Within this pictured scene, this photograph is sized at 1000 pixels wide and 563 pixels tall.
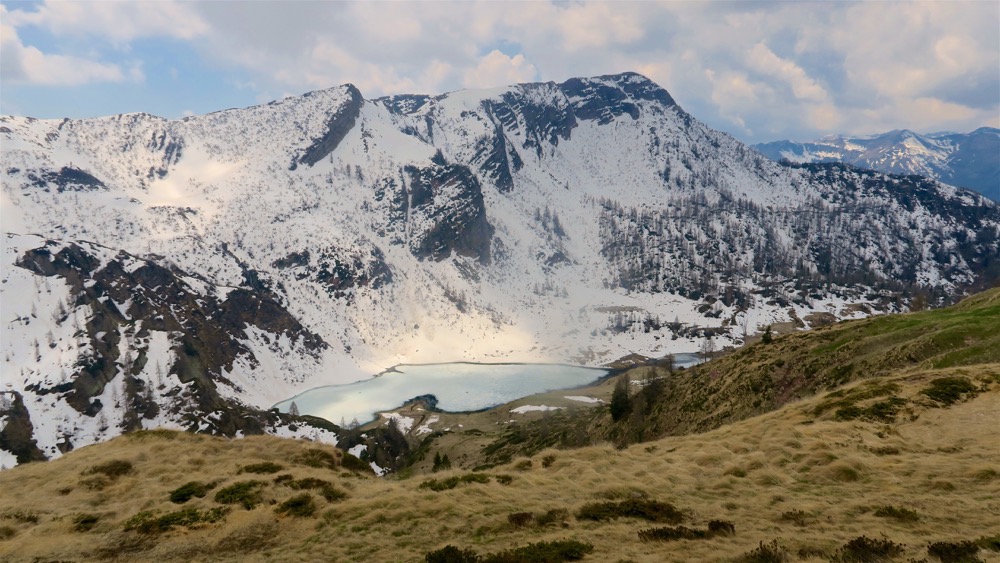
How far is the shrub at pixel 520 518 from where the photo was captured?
18.7 metres

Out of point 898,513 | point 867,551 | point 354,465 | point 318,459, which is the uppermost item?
point 867,551

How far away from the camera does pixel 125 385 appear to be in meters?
172

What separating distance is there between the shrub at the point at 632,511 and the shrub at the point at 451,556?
508cm

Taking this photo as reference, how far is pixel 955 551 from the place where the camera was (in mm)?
12562

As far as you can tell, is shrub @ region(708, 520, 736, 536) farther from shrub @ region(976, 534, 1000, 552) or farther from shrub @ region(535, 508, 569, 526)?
shrub @ region(976, 534, 1000, 552)

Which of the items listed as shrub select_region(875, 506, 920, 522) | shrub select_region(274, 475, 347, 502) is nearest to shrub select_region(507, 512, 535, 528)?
shrub select_region(274, 475, 347, 502)

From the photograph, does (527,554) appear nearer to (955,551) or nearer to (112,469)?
(955,551)

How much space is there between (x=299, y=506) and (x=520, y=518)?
10380mm

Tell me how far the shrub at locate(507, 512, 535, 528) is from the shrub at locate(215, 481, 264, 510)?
12.6 meters

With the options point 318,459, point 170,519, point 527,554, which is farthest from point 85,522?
point 527,554

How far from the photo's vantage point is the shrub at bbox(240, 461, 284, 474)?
29.1m

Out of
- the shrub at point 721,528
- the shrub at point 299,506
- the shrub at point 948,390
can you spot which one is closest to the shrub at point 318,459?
the shrub at point 299,506

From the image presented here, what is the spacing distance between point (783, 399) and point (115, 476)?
58.3 metres

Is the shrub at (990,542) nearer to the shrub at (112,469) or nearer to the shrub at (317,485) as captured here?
the shrub at (317,485)
